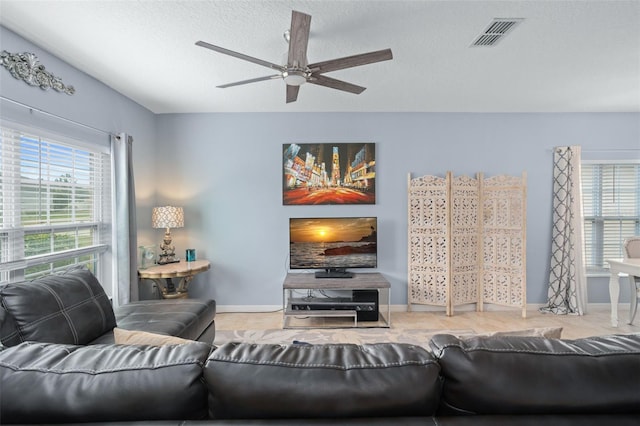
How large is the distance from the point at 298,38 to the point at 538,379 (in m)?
1.93

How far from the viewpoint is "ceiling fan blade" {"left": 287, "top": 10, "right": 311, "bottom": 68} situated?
1781mm

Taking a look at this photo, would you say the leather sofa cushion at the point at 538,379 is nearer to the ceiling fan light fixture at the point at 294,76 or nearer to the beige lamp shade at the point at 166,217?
the ceiling fan light fixture at the point at 294,76

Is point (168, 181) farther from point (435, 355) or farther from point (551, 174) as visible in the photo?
point (551, 174)

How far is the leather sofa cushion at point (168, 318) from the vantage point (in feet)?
7.54

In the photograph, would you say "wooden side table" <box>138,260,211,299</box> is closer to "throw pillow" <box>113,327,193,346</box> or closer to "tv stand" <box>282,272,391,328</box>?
"tv stand" <box>282,272,391,328</box>

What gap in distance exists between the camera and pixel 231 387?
2.75 feet

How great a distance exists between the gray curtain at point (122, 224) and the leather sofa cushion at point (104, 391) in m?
2.81

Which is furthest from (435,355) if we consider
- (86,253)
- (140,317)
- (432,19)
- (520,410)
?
(86,253)

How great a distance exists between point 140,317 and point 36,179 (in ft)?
4.46

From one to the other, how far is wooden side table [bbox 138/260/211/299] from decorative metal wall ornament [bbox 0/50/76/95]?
1.91 m

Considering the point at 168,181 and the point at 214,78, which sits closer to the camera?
the point at 214,78

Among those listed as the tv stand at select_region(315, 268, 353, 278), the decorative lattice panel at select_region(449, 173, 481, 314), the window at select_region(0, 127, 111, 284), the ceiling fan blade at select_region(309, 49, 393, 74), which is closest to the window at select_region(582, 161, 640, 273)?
the decorative lattice panel at select_region(449, 173, 481, 314)

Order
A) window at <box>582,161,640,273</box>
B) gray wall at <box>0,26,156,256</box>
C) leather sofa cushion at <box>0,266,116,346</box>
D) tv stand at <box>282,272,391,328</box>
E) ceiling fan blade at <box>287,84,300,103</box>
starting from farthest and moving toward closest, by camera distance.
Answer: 1. window at <box>582,161,640,273</box>
2. tv stand at <box>282,272,391,328</box>
3. ceiling fan blade at <box>287,84,300,103</box>
4. gray wall at <box>0,26,156,256</box>
5. leather sofa cushion at <box>0,266,116,346</box>

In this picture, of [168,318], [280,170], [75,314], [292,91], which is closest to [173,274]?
[168,318]
